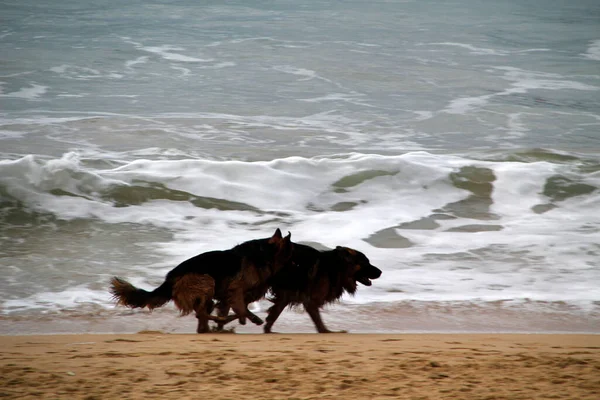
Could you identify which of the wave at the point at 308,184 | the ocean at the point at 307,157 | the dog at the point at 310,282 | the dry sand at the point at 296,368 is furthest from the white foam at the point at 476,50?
the dry sand at the point at 296,368

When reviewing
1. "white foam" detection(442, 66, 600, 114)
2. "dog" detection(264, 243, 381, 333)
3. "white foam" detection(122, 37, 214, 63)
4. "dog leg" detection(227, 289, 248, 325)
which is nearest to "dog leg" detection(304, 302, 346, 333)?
"dog" detection(264, 243, 381, 333)

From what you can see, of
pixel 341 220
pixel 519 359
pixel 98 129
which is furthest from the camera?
pixel 98 129

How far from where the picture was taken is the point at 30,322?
23.1 ft

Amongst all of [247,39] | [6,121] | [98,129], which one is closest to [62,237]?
[98,129]

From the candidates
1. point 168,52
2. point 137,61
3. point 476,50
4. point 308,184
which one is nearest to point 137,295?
point 308,184

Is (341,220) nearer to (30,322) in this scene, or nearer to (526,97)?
(30,322)

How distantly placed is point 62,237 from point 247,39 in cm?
2099

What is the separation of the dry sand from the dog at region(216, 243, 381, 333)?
69cm

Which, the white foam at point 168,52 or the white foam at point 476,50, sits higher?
the white foam at point 476,50

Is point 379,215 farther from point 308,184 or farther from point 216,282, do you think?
point 216,282

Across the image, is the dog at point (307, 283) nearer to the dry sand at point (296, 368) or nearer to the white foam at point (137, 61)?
the dry sand at point (296, 368)

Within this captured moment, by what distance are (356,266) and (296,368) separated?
2096 millimetres

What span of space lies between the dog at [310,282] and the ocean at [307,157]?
43cm

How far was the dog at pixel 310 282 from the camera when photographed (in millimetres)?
6801
